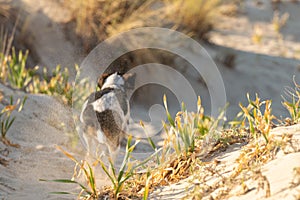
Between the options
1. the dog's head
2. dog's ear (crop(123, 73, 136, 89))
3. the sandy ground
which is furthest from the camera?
dog's ear (crop(123, 73, 136, 89))

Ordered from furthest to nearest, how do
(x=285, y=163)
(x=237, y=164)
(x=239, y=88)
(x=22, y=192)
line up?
(x=239, y=88), (x=22, y=192), (x=237, y=164), (x=285, y=163)

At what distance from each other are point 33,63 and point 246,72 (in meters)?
3.48

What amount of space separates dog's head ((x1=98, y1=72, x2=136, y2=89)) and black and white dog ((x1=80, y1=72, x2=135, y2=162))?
0.02 metres

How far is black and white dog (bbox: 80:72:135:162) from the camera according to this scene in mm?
4230

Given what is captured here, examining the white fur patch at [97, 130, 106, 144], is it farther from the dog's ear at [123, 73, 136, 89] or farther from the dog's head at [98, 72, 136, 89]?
the dog's ear at [123, 73, 136, 89]

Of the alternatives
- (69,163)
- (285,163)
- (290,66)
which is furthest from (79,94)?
(290,66)

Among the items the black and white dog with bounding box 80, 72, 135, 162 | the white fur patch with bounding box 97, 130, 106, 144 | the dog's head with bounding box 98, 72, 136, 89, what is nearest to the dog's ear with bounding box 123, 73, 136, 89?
the dog's head with bounding box 98, 72, 136, 89

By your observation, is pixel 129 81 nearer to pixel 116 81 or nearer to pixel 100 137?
pixel 116 81

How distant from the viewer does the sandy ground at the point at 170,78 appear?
10.9ft

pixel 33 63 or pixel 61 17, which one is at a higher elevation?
pixel 61 17

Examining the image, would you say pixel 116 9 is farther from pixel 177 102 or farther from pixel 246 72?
pixel 246 72

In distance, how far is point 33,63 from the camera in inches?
311

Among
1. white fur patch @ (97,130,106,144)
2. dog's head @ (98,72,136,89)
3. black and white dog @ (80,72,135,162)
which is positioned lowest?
white fur patch @ (97,130,106,144)

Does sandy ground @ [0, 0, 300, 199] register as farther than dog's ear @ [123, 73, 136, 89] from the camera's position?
No
